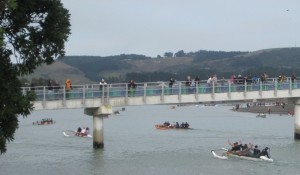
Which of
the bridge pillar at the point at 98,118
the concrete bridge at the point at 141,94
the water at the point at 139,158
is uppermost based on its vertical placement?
the concrete bridge at the point at 141,94

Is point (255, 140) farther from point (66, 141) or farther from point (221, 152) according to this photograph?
point (66, 141)

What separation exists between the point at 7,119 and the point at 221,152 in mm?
32592

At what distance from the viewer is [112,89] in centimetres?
5494

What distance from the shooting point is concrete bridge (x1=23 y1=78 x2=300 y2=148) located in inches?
2037

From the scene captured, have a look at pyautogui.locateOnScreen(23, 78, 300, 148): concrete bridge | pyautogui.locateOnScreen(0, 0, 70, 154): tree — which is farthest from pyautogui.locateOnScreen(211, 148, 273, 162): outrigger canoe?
pyautogui.locateOnScreen(0, 0, 70, 154): tree

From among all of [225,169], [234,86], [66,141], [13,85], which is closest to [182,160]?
[225,169]

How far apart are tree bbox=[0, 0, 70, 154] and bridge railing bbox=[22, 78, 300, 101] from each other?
23.1 meters

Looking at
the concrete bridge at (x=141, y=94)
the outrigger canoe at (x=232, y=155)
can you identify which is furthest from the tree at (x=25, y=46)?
the outrigger canoe at (x=232, y=155)

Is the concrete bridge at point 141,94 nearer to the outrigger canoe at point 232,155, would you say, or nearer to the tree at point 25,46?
the outrigger canoe at point 232,155

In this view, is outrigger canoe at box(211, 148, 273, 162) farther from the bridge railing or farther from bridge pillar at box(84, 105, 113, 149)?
bridge pillar at box(84, 105, 113, 149)

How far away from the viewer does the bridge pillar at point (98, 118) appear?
54.3 meters

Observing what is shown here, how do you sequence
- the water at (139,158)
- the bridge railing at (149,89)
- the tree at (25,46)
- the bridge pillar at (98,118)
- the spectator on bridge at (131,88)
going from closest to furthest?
the tree at (25,46) < the water at (139,158) < the bridge railing at (149,89) < the bridge pillar at (98,118) < the spectator on bridge at (131,88)

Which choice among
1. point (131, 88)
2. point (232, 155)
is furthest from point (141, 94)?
point (232, 155)

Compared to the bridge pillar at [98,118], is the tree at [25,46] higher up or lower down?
higher up
